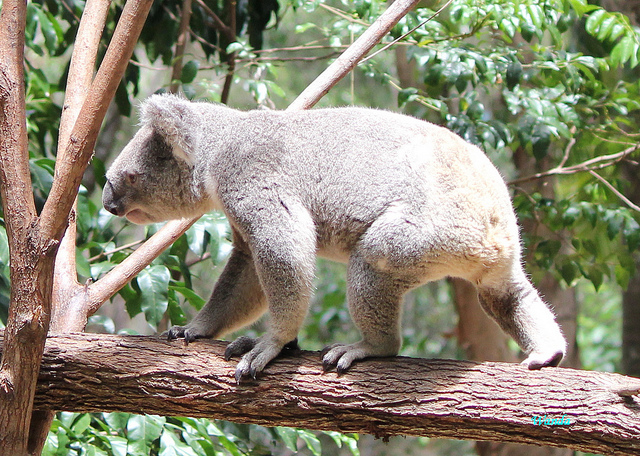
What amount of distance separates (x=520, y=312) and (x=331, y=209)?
0.99 meters

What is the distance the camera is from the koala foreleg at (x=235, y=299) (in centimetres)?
314

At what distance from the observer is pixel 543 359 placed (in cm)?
270

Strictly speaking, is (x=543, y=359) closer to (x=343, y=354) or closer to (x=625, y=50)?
(x=343, y=354)

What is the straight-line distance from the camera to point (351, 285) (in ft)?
9.30

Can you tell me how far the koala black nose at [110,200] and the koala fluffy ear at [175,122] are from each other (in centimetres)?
38

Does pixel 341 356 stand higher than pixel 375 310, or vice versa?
pixel 375 310

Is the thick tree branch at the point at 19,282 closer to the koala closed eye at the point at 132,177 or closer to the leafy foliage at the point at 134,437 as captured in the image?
the leafy foliage at the point at 134,437

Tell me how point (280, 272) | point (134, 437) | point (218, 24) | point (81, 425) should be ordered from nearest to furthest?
1. point (280, 272)
2. point (134, 437)
3. point (81, 425)
4. point (218, 24)

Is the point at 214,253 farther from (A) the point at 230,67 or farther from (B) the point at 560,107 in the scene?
(B) the point at 560,107

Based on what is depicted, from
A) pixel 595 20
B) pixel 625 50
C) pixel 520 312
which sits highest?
pixel 595 20

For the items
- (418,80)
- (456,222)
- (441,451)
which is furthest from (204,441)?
(441,451)

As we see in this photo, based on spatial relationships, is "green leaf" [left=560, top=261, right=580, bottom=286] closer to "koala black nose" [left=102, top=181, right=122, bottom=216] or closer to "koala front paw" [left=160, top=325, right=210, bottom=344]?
"koala front paw" [left=160, top=325, right=210, bottom=344]

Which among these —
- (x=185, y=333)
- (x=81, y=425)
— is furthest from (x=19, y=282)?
(x=81, y=425)

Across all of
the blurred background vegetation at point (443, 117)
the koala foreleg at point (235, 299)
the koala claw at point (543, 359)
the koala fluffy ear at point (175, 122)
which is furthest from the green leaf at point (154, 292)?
the koala claw at point (543, 359)
